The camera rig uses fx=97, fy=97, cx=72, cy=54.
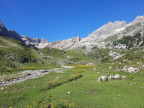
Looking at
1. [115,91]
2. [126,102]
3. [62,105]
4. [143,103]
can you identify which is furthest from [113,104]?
[62,105]

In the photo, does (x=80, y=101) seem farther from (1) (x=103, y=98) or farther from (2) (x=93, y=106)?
(1) (x=103, y=98)

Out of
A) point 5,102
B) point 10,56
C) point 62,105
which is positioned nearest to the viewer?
point 62,105

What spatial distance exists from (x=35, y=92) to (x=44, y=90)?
1932mm

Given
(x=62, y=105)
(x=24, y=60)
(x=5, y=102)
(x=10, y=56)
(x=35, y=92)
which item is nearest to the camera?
(x=62, y=105)

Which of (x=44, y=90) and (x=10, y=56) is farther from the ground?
(x=10, y=56)

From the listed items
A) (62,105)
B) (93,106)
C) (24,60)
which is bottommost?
(93,106)

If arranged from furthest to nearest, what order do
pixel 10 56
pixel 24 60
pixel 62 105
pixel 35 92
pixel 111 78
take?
pixel 24 60 → pixel 10 56 → pixel 111 78 → pixel 35 92 → pixel 62 105

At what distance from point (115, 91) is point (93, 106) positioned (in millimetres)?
7069

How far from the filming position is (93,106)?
13836mm

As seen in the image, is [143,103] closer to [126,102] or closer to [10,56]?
[126,102]

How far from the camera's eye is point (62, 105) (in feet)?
38.3

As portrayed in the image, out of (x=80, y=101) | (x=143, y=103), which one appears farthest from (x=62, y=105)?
(x=143, y=103)

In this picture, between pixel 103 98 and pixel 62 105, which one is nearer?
pixel 62 105

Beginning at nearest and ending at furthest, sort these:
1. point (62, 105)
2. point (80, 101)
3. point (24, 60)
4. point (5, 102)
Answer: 1. point (62, 105)
2. point (80, 101)
3. point (5, 102)
4. point (24, 60)
